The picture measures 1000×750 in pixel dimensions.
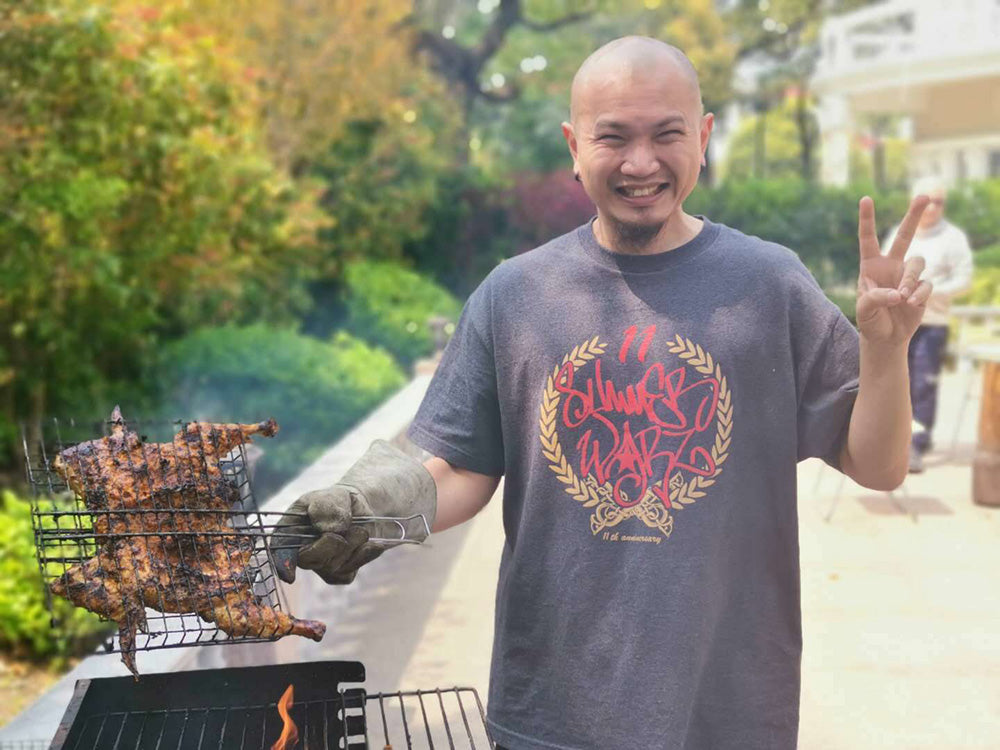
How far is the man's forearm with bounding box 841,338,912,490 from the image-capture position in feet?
6.48

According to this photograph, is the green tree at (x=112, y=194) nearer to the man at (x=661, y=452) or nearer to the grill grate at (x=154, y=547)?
the grill grate at (x=154, y=547)

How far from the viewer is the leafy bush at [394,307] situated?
525 inches

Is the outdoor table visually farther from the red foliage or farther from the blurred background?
the red foliage

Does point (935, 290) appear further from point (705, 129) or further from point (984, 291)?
point (984, 291)

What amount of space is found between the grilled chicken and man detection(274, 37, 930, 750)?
20 cm

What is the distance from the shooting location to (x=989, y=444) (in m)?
7.26

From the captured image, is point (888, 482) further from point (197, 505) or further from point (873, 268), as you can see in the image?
point (197, 505)

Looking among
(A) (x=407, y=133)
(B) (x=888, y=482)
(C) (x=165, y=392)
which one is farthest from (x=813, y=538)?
(A) (x=407, y=133)

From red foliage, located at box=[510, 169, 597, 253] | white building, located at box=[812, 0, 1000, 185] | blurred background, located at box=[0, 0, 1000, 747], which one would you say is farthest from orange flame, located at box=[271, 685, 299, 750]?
white building, located at box=[812, 0, 1000, 185]

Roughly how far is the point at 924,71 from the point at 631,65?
20784 mm

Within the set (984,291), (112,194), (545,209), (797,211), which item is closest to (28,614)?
(112,194)

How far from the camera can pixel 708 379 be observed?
2074mm

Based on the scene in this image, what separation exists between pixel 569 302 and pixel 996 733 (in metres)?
2.83

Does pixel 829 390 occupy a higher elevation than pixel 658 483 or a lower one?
higher
